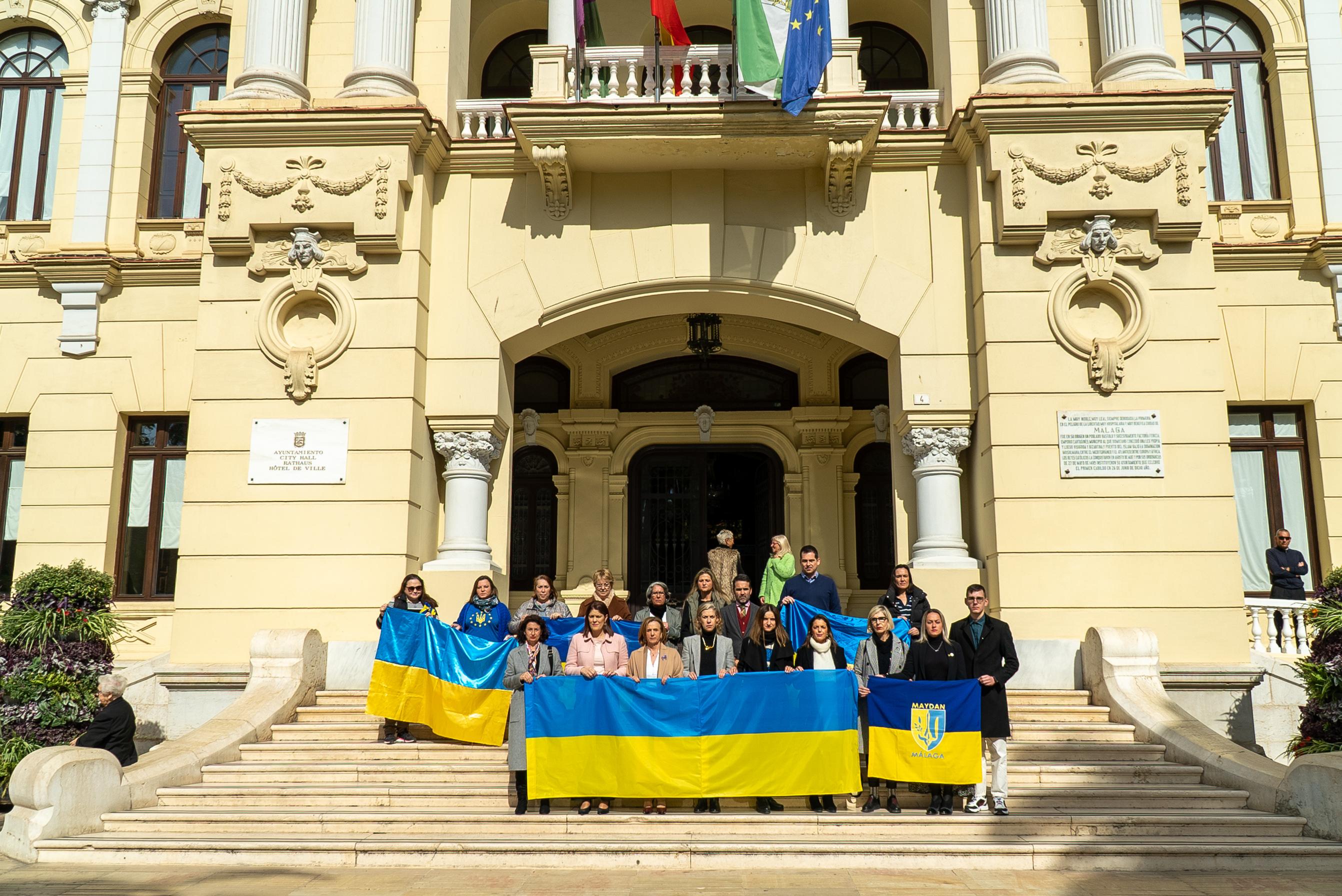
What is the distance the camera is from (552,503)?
63.1 feet

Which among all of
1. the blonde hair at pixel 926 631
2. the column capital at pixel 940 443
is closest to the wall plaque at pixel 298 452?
the column capital at pixel 940 443

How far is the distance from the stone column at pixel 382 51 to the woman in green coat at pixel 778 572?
7.42 metres

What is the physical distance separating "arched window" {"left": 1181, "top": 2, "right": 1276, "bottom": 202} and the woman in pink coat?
38.9 feet

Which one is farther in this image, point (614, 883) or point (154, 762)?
point (154, 762)

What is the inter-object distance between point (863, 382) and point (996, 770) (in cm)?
1028

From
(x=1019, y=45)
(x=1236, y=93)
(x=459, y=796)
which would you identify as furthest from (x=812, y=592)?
(x=1236, y=93)

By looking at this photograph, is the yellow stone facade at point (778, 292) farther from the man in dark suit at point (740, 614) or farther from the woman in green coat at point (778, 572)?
the man in dark suit at point (740, 614)

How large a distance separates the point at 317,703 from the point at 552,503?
714 centimetres

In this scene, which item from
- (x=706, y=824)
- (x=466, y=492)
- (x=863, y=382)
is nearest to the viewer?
(x=706, y=824)

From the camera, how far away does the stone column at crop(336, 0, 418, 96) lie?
14.4m

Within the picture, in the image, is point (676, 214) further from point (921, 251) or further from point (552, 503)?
point (552, 503)

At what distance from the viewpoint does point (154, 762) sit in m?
10.6

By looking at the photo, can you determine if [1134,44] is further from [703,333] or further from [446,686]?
[446,686]

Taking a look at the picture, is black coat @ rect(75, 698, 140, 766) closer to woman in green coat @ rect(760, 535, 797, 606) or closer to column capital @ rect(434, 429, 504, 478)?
column capital @ rect(434, 429, 504, 478)
